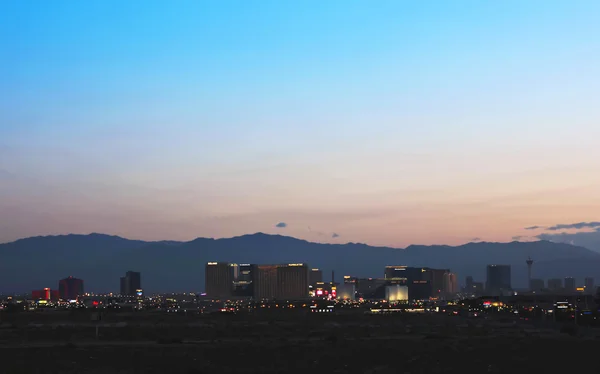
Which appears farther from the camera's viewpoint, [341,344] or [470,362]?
[341,344]

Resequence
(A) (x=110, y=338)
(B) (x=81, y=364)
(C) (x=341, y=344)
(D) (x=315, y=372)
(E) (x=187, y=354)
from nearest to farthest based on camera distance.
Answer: (D) (x=315, y=372) < (B) (x=81, y=364) < (E) (x=187, y=354) < (C) (x=341, y=344) < (A) (x=110, y=338)

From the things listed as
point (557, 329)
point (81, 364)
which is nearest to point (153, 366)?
point (81, 364)

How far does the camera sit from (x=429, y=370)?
188 ft

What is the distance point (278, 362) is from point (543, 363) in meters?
→ 20.6

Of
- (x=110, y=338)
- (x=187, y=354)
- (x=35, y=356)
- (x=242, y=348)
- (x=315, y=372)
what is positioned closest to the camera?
(x=315, y=372)

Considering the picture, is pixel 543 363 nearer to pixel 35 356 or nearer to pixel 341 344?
pixel 341 344

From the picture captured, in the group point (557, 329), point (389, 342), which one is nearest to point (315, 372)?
point (389, 342)

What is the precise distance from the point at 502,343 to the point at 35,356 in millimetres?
48474

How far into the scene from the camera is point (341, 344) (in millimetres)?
84062

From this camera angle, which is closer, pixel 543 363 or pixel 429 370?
pixel 429 370

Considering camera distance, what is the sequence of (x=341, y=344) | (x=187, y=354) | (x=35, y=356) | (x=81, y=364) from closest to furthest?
1. (x=81, y=364)
2. (x=35, y=356)
3. (x=187, y=354)
4. (x=341, y=344)

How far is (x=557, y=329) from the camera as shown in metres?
133

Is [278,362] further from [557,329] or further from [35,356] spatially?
[557,329]

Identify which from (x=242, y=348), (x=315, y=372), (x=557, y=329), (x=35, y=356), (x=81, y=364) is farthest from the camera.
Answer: (x=557, y=329)
